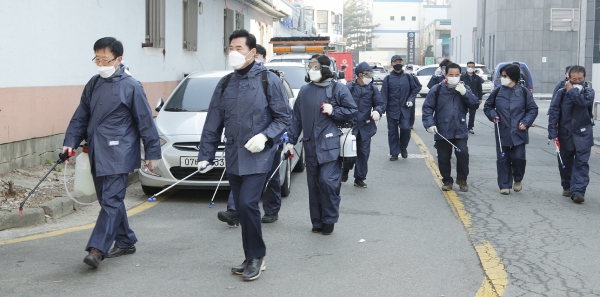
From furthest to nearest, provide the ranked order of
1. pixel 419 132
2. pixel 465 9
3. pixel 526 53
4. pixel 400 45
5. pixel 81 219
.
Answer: pixel 400 45
pixel 465 9
pixel 526 53
pixel 419 132
pixel 81 219

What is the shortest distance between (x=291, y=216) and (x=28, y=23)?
200 inches

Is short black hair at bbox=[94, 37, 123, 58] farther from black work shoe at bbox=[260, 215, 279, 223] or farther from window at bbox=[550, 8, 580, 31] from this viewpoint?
window at bbox=[550, 8, 580, 31]

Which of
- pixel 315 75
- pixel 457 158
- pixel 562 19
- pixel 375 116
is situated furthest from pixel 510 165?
pixel 562 19

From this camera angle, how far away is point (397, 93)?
13531mm

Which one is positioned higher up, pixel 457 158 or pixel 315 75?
pixel 315 75

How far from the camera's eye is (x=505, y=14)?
45219 millimetres

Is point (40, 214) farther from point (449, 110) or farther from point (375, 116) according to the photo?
point (449, 110)

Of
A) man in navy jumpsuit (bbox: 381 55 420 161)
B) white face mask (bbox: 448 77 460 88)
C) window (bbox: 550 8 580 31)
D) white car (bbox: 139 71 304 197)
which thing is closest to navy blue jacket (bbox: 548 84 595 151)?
white face mask (bbox: 448 77 460 88)

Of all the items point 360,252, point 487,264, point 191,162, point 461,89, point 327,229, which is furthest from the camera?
point 461,89

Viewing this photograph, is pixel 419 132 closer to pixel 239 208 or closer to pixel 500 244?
pixel 500 244

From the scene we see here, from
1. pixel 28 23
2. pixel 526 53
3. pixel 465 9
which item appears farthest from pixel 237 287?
pixel 465 9

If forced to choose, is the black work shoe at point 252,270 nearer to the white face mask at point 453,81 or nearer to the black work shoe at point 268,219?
the black work shoe at point 268,219

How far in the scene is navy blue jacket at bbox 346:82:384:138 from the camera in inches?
424

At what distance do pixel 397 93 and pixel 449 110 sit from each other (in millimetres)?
3423
